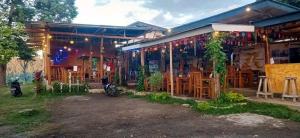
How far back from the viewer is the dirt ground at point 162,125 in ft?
21.0

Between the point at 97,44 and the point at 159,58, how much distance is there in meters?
5.14

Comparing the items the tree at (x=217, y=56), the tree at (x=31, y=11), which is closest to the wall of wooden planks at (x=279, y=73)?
the tree at (x=217, y=56)

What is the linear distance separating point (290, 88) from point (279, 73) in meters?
0.79

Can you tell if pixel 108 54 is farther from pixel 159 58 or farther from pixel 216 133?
pixel 216 133

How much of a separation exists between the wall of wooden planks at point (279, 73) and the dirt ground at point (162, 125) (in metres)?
3.23

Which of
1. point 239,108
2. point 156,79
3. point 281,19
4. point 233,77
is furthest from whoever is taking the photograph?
point 233,77

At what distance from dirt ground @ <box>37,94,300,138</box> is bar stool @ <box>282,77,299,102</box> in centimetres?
233

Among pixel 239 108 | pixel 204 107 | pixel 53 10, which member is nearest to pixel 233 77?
pixel 239 108

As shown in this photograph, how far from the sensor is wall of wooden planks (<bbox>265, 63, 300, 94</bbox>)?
33.0 feet

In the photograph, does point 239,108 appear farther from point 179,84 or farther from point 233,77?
point 233,77

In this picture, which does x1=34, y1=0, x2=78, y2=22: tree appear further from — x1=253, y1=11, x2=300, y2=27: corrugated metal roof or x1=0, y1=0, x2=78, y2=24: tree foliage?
x1=253, y1=11, x2=300, y2=27: corrugated metal roof

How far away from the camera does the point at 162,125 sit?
289 inches

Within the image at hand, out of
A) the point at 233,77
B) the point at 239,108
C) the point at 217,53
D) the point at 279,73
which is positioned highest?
the point at 217,53

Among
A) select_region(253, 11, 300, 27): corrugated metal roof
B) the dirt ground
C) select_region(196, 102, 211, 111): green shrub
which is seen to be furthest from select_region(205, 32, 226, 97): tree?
select_region(253, 11, 300, 27): corrugated metal roof
